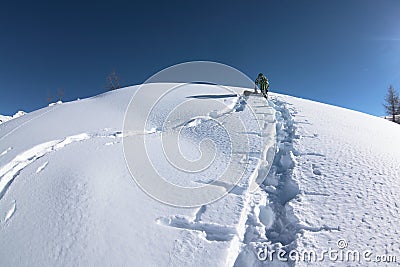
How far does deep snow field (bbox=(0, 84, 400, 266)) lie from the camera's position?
3.02 m

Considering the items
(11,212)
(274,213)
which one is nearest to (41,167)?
(11,212)

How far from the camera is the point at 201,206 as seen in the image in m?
3.94

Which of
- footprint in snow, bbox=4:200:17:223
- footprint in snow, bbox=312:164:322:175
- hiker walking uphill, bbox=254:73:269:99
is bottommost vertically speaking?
footprint in snow, bbox=4:200:17:223

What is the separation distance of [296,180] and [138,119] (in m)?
6.36

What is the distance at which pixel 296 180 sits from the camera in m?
4.50

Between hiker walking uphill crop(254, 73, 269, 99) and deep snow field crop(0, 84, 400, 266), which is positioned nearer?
deep snow field crop(0, 84, 400, 266)

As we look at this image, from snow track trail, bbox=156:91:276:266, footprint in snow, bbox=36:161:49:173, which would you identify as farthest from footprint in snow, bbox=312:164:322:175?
footprint in snow, bbox=36:161:49:173

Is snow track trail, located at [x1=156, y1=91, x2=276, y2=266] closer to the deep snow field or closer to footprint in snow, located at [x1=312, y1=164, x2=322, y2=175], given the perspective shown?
the deep snow field

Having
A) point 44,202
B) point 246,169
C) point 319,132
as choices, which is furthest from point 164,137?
point 319,132

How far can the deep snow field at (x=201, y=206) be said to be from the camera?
9.92 ft

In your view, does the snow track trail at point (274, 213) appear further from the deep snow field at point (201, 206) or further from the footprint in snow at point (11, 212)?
the footprint in snow at point (11, 212)

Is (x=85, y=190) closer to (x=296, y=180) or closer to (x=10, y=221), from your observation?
(x=10, y=221)

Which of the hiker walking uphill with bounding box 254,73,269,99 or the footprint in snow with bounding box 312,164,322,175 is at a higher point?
the hiker walking uphill with bounding box 254,73,269,99

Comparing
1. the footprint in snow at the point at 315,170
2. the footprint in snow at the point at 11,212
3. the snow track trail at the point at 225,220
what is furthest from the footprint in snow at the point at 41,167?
the footprint in snow at the point at 315,170
